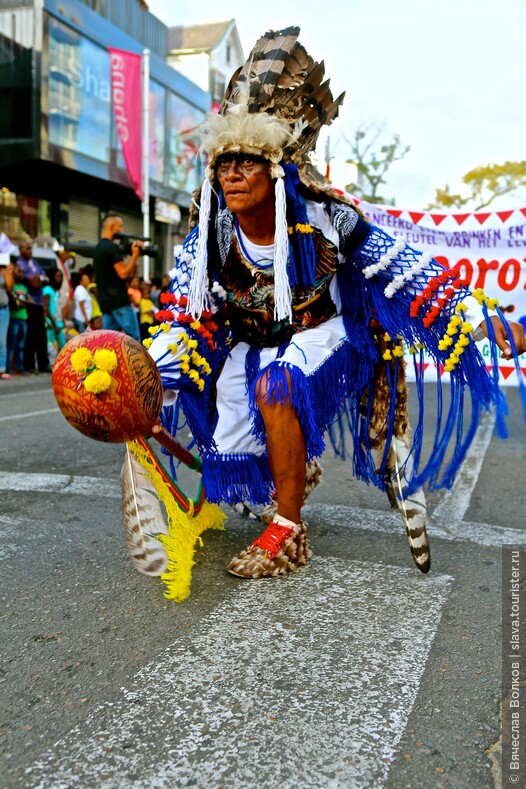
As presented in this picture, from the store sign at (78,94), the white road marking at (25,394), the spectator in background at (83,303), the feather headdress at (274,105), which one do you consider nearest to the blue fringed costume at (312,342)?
the feather headdress at (274,105)

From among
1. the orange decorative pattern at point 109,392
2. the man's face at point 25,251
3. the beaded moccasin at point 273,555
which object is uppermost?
the man's face at point 25,251

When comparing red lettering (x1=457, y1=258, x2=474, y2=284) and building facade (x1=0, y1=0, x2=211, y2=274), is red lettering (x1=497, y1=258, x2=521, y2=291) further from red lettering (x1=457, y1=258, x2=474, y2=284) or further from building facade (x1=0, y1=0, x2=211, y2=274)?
building facade (x1=0, y1=0, x2=211, y2=274)

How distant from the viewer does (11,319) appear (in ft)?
31.4

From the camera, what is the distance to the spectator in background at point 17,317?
953 centimetres

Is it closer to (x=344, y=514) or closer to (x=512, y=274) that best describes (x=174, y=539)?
(x=344, y=514)

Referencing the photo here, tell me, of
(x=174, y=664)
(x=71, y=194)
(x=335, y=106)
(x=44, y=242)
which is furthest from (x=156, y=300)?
(x=174, y=664)

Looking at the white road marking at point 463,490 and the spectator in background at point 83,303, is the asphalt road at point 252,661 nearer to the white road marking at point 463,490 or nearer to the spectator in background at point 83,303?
the white road marking at point 463,490

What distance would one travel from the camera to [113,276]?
7.97 meters

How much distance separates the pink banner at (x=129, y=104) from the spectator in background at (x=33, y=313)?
9986mm

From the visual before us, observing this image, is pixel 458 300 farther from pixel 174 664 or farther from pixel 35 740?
pixel 35 740

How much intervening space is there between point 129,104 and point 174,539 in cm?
1889

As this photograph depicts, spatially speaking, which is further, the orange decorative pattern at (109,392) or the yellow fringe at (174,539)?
the yellow fringe at (174,539)

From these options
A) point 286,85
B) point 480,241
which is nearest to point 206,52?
point 480,241

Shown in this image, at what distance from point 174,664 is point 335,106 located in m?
2.04
